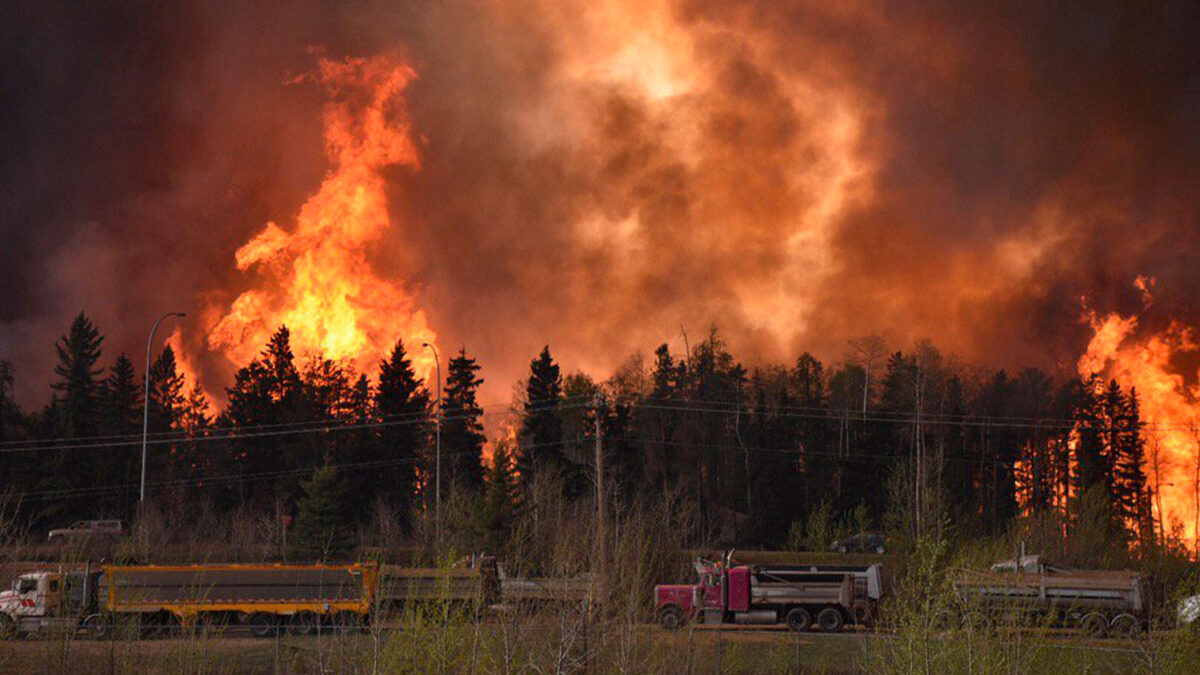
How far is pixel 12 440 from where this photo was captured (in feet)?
313

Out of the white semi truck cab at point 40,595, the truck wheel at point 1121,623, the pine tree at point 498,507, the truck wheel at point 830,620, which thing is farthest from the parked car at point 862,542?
the white semi truck cab at point 40,595

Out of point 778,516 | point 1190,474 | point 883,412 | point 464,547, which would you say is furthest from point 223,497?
point 1190,474

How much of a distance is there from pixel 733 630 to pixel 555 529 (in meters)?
12.5

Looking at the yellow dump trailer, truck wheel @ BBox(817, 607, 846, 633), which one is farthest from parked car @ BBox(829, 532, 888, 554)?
the yellow dump trailer

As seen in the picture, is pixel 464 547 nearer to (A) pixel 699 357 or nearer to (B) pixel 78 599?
(B) pixel 78 599

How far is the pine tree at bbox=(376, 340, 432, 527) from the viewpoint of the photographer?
9375 centimetres

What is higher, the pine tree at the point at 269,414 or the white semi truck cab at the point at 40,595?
the pine tree at the point at 269,414

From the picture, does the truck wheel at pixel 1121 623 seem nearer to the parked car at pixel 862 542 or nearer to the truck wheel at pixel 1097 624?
the truck wheel at pixel 1097 624

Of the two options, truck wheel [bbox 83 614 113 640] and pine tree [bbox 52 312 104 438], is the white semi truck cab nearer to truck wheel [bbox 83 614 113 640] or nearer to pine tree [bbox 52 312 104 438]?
truck wheel [bbox 83 614 113 640]

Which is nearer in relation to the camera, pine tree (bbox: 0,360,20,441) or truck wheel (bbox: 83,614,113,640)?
truck wheel (bbox: 83,614,113,640)

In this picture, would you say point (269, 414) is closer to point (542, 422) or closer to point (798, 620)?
point (542, 422)

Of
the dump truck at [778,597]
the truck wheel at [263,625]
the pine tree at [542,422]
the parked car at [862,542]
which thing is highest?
the pine tree at [542,422]

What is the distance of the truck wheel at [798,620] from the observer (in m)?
48.3

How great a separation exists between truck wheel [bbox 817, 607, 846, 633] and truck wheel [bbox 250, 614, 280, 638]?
22928 millimetres
